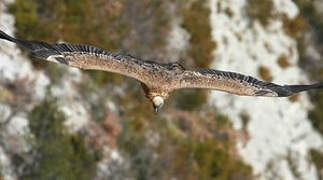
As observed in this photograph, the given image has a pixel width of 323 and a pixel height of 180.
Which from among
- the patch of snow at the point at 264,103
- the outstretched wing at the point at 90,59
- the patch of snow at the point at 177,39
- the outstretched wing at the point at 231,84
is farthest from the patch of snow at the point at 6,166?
the patch of snow at the point at 264,103

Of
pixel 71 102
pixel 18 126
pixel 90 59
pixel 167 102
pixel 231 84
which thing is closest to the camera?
pixel 90 59

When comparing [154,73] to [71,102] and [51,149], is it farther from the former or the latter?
[71,102]

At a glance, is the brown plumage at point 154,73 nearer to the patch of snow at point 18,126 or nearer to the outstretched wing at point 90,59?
the outstretched wing at point 90,59

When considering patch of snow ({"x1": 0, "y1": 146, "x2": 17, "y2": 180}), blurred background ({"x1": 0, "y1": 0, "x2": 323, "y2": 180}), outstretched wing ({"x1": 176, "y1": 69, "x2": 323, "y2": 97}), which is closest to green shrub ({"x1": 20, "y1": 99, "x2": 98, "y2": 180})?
blurred background ({"x1": 0, "y1": 0, "x2": 323, "y2": 180})

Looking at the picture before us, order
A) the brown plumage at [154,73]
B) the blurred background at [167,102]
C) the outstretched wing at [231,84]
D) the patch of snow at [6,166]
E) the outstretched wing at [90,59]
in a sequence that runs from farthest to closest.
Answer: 1. the blurred background at [167,102]
2. the patch of snow at [6,166]
3. the outstretched wing at [231,84]
4. the brown plumage at [154,73]
5. the outstretched wing at [90,59]

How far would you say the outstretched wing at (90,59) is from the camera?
51.1ft

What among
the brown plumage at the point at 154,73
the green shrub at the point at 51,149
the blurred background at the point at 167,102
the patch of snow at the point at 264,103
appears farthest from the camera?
the patch of snow at the point at 264,103

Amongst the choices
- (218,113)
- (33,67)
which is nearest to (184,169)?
(218,113)

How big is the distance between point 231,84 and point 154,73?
5.03ft

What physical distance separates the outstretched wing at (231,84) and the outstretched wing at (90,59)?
816mm

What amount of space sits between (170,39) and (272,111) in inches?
224

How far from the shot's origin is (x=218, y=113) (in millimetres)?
35969

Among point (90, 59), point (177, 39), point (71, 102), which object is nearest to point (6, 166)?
point (71, 102)

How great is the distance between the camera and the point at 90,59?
52.4 ft
